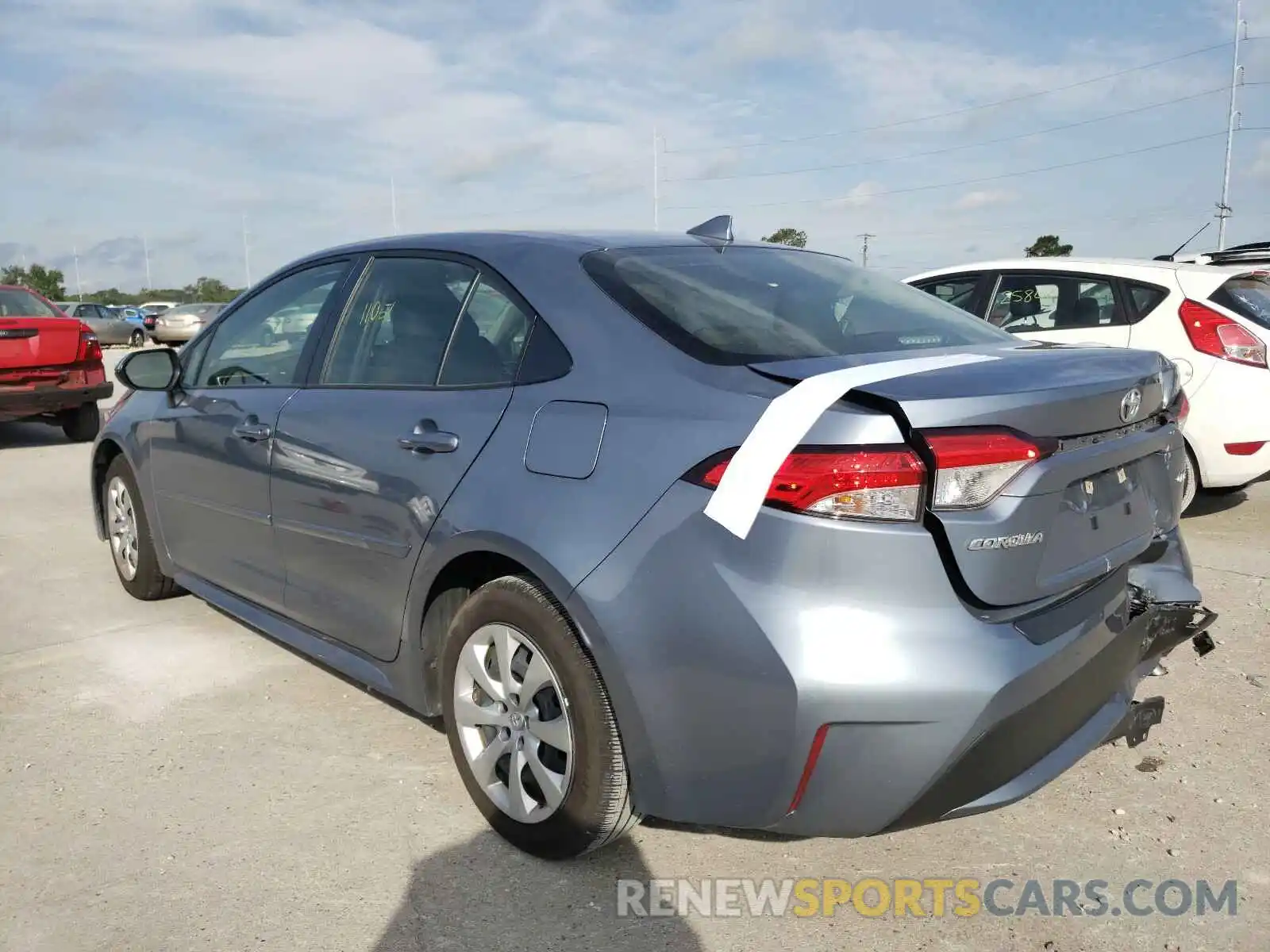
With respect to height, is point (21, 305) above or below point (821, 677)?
above

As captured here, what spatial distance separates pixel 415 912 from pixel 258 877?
0.44 meters

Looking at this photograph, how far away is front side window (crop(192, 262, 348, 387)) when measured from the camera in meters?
3.55

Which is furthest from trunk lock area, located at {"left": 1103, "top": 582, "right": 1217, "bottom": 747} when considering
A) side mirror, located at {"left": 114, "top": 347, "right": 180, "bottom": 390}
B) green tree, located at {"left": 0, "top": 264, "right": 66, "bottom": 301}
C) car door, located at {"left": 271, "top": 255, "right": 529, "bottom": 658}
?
green tree, located at {"left": 0, "top": 264, "right": 66, "bottom": 301}

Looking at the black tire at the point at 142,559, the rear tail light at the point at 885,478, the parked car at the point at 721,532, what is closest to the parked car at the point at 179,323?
the black tire at the point at 142,559

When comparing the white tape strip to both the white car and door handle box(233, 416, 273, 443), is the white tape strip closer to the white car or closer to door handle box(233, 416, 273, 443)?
door handle box(233, 416, 273, 443)

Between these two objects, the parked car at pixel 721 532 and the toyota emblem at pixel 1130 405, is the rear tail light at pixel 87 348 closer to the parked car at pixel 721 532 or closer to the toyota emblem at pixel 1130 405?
the parked car at pixel 721 532

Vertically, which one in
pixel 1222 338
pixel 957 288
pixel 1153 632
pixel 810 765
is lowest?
pixel 810 765

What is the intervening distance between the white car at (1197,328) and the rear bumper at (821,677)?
12.7ft

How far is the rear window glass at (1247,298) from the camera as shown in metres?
5.99

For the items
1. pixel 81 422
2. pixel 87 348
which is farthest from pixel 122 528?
pixel 81 422

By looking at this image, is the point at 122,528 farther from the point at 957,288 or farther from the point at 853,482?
the point at 957,288

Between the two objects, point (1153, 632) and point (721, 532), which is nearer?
point (721, 532)

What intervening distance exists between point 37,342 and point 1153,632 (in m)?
9.59

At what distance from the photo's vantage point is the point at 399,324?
10.4 ft
